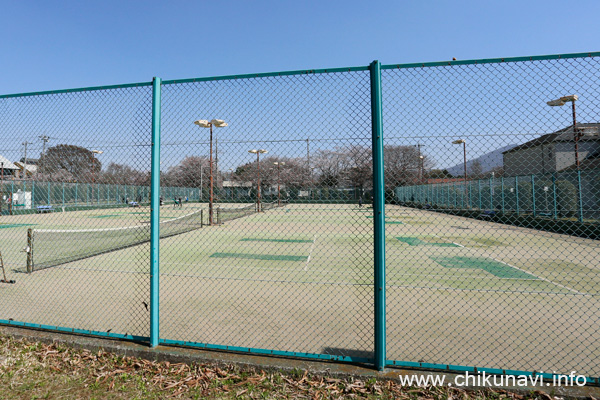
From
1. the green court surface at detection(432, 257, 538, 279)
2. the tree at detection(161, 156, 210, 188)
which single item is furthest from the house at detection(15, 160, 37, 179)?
the green court surface at detection(432, 257, 538, 279)

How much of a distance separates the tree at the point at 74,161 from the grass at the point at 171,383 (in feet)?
8.31

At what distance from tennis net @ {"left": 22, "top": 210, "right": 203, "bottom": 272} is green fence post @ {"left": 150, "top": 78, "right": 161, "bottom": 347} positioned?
119 inches

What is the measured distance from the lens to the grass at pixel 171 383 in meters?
2.91

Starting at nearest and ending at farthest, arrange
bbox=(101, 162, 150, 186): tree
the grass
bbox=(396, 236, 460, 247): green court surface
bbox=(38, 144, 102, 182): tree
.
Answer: the grass
bbox=(101, 162, 150, 186): tree
bbox=(38, 144, 102, 182): tree
bbox=(396, 236, 460, 247): green court surface

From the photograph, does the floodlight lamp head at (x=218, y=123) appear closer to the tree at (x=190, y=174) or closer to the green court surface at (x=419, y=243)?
the tree at (x=190, y=174)

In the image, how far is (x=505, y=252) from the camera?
1167cm

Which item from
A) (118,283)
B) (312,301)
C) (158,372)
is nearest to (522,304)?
(312,301)

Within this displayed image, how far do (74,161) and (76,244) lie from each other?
9.20 m

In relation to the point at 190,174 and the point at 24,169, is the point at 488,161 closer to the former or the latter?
the point at 190,174

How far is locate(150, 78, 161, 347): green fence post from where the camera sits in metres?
3.59

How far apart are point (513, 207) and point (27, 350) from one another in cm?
2396

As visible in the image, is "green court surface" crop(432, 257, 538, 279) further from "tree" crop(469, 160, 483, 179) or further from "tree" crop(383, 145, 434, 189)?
"tree" crop(383, 145, 434, 189)

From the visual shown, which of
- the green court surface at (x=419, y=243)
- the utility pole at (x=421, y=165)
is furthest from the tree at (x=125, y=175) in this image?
the green court surface at (x=419, y=243)

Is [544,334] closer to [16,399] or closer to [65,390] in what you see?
[65,390]
